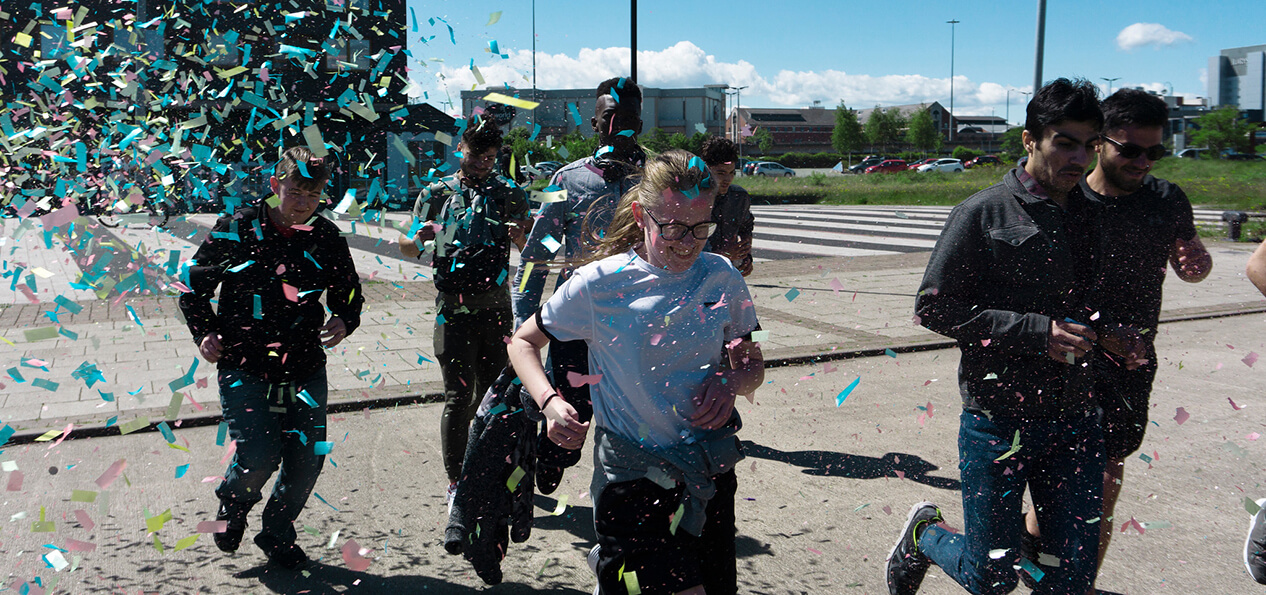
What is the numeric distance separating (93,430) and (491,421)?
3256mm

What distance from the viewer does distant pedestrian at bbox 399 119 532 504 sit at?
412cm

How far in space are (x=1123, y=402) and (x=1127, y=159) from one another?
2.56 feet

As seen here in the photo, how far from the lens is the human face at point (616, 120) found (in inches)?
147

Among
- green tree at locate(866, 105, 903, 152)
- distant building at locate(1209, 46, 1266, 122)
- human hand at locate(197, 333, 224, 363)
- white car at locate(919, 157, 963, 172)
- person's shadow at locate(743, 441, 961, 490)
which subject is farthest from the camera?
green tree at locate(866, 105, 903, 152)

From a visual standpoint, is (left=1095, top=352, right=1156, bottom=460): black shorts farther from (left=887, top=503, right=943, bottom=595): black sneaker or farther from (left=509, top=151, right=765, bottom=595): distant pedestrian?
(left=509, top=151, right=765, bottom=595): distant pedestrian

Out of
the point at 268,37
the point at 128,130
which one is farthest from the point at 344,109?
the point at 128,130

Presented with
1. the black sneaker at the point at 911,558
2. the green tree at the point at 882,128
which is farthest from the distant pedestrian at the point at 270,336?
the green tree at the point at 882,128

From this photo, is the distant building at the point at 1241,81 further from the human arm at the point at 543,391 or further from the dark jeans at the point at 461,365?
the human arm at the point at 543,391

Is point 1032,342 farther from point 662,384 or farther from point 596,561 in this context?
point 596,561

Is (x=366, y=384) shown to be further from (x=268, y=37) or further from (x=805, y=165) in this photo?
(x=805, y=165)

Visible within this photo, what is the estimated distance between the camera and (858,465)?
4.91 metres

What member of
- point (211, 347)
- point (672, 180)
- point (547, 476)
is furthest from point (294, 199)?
point (672, 180)

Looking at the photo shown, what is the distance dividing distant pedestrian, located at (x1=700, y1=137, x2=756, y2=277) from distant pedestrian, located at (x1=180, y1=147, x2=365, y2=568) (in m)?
2.25

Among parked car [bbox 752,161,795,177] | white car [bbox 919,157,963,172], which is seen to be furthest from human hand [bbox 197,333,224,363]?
white car [bbox 919,157,963,172]
